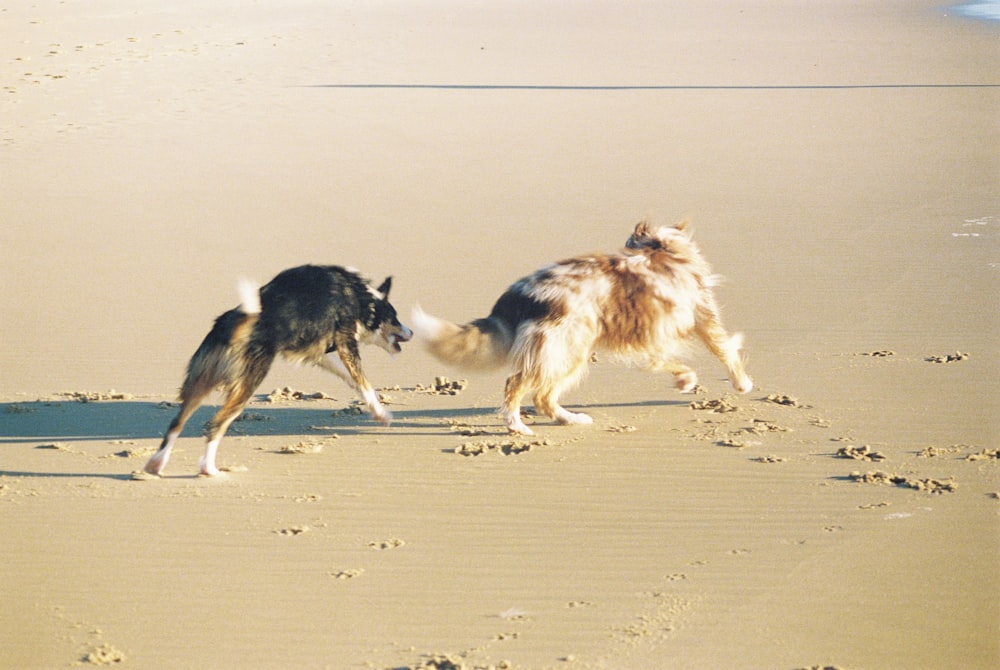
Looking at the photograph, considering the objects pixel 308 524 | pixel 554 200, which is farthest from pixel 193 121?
pixel 308 524

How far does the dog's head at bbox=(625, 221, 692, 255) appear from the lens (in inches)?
341

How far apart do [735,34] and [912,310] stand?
19.0m

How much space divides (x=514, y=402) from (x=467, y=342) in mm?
467

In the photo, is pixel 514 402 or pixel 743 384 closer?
pixel 514 402

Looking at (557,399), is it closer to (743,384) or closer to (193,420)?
(743,384)

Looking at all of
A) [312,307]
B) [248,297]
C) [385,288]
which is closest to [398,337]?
[385,288]

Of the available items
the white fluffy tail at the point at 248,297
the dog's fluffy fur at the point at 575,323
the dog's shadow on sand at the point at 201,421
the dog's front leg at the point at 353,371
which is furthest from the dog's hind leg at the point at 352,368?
the white fluffy tail at the point at 248,297

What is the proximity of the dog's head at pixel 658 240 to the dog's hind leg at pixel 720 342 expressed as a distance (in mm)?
446

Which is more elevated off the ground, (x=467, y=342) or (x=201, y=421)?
(x=467, y=342)

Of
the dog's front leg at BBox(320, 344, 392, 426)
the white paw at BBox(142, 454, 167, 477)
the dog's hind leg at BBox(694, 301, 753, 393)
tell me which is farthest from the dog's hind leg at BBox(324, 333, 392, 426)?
the dog's hind leg at BBox(694, 301, 753, 393)

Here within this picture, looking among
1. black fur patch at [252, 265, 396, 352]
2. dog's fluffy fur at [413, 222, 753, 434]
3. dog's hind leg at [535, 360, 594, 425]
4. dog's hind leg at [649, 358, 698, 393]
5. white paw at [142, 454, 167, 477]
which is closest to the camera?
white paw at [142, 454, 167, 477]

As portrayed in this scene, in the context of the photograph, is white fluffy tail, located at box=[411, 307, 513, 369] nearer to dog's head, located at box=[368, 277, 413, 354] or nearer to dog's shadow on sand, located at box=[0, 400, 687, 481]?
dog's head, located at box=[368, 277, 413, 354]

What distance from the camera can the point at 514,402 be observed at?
8133 mm

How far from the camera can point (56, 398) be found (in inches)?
364
